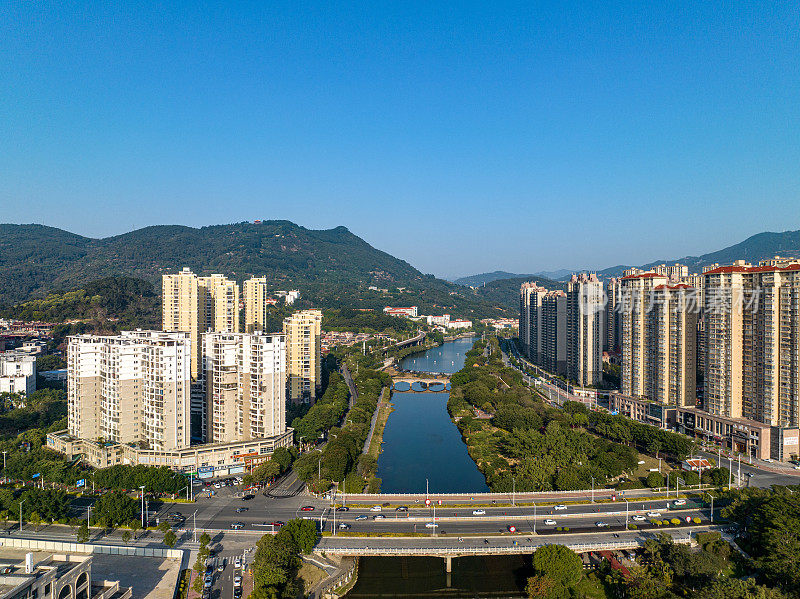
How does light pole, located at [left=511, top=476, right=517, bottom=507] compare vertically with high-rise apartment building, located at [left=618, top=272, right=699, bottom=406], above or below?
below

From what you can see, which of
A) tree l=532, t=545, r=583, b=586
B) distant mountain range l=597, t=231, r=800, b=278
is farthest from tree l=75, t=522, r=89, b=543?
distant mountain range l=597, t=231, r=800, b=278

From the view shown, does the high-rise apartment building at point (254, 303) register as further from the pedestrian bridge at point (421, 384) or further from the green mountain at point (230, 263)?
the green mountain at point (230, 263)

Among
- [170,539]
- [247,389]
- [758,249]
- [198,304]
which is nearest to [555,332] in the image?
[198,304]

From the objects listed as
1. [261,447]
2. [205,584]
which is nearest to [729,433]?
[261,447]

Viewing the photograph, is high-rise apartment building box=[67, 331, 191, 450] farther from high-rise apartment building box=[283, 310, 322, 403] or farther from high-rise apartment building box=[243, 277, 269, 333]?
high-rise apartment building box=[243, 277, 269, 333]

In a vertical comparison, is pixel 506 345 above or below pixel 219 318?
below

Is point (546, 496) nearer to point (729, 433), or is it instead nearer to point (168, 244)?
point (729, 433)

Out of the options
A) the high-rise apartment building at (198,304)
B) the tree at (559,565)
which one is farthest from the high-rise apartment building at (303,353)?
the tree at (559,565)
